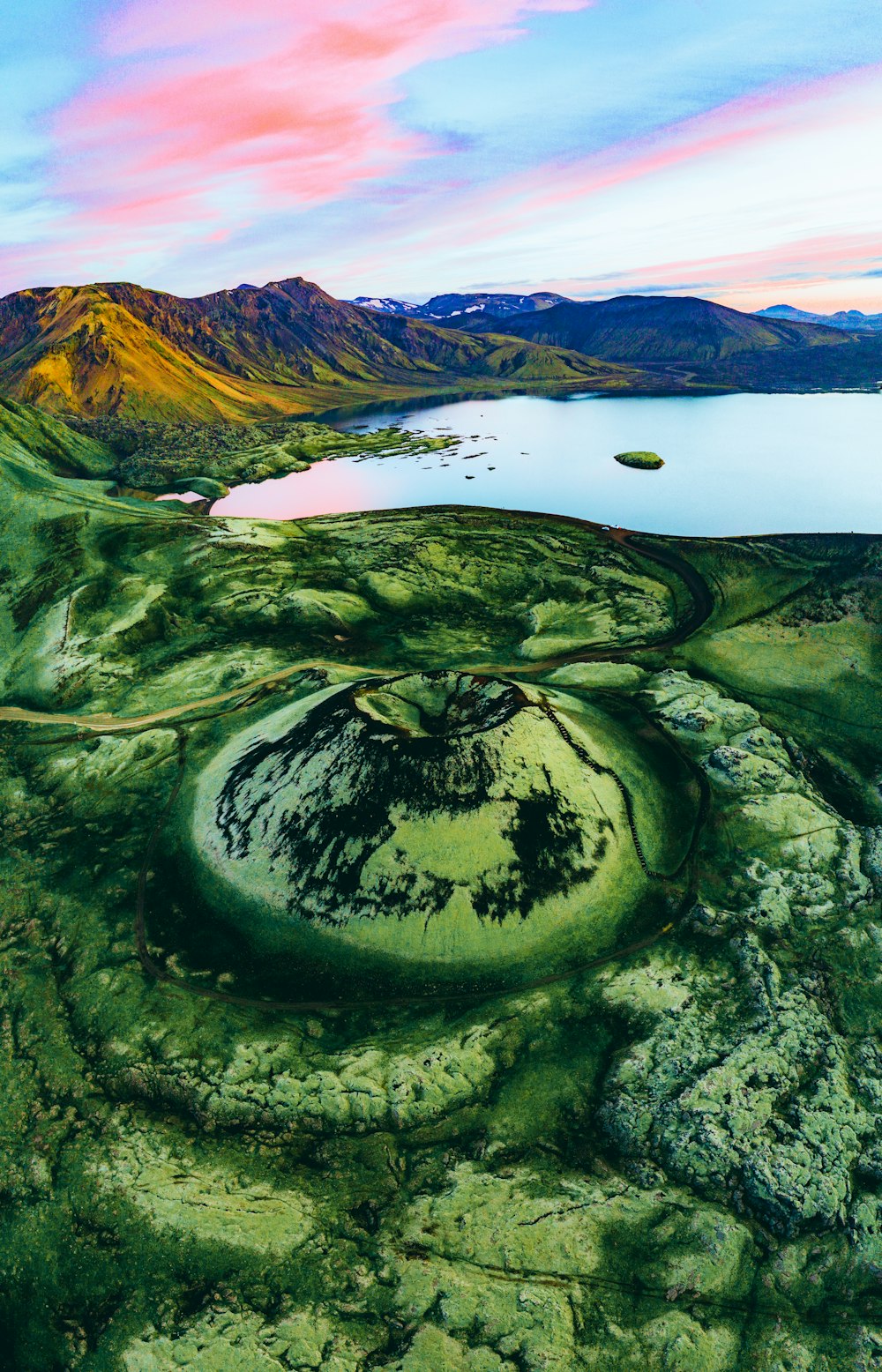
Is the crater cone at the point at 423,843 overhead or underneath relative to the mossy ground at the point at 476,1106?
overhead

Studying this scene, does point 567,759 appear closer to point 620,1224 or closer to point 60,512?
point 620,1224

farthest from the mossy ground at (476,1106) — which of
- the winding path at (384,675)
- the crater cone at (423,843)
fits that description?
the crater cone at (423,843)

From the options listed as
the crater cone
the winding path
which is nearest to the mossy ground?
the winding path

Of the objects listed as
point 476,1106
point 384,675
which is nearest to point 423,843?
point 476,1106

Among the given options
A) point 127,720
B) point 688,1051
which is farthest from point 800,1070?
point 127,720

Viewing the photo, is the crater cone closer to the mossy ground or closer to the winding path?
the winding path

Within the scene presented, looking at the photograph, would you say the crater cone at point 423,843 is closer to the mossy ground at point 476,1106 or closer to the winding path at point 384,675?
the winding path at point 384,675
